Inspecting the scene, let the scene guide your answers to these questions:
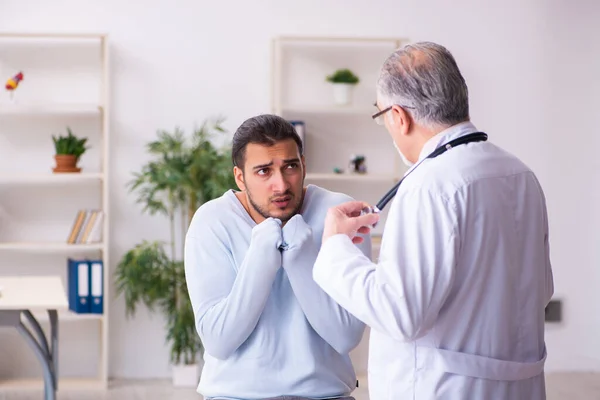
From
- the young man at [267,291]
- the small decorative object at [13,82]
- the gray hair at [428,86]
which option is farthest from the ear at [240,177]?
the small decorative object at [13,82]

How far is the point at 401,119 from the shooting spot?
63.9 inches

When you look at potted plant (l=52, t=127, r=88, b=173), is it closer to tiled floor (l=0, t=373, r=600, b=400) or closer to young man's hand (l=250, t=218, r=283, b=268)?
tiled floor (l=0, t=373, r=600, b=400)

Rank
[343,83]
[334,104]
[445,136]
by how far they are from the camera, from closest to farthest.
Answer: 1. [445,136]
2. [343,83]
3. [334,104]

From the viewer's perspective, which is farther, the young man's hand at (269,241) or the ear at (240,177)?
the ear at (240,177)

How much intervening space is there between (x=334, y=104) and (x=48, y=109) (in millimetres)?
1718

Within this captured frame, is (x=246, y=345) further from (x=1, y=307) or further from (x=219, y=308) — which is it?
(x=1, y=307)

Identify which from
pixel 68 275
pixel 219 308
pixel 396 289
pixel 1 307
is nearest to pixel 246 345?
pixel 219 308

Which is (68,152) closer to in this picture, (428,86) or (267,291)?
(267,291)

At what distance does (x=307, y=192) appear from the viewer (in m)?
2.05

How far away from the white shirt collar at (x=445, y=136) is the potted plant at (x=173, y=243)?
10.9 feet

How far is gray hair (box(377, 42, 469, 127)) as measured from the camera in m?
1.58

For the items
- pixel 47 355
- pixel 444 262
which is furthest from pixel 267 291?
pixel 47 355

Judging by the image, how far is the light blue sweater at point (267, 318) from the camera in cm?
183

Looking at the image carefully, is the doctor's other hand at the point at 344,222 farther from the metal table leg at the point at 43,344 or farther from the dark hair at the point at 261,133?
the metal table leg at the point at 43,344
